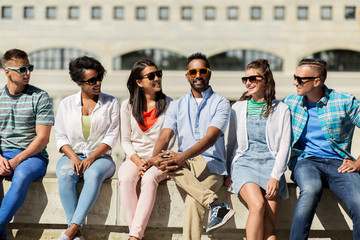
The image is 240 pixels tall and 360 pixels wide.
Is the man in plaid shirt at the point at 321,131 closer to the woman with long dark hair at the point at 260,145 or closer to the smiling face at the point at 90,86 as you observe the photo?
the woman with long dark hair at the point at 260,145

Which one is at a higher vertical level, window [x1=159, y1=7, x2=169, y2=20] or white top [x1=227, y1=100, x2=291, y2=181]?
window [x1=159, y1=7, x2=169, y2=20]

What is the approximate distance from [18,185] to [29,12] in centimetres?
3865

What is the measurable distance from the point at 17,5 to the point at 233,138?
3945 cm

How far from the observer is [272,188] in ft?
14.7

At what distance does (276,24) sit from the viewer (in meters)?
39.5

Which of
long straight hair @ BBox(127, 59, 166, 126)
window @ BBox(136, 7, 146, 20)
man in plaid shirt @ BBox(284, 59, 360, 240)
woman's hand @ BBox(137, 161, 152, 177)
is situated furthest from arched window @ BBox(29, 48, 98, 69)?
man in plaid shirt @ BBox(284, 59, 360, 240)

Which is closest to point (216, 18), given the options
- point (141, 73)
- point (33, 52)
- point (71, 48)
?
point (71, 48)

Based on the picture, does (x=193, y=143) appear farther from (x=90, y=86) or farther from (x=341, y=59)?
(x=341, y=59)

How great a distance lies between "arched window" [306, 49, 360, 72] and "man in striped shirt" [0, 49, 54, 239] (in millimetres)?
36265

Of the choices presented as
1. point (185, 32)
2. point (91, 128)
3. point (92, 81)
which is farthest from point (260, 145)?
point (185, 32)

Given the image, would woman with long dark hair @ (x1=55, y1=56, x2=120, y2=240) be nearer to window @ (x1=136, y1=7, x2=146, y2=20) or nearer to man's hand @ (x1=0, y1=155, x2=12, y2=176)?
man's hand @ (x1=0, y1=155, x2=12, y2=176)

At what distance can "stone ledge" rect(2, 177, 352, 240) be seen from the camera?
4.94 m

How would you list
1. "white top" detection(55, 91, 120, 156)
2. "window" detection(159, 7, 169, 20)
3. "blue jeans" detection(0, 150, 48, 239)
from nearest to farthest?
1. "blue jeans" detection(0, 150, 48, 239)
2. "white top" detection(55, 91, 120, 156)
3. "window" detection(159, 7, 169, 20)

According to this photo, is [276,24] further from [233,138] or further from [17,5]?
[233,138]
